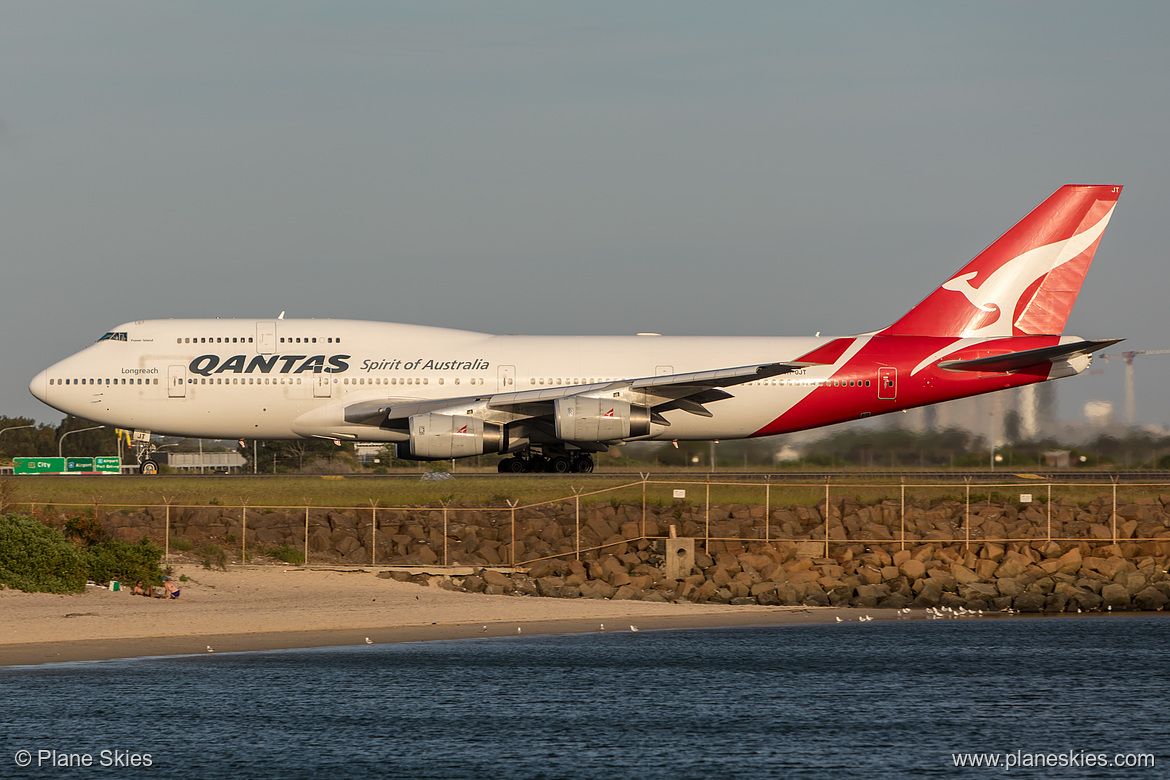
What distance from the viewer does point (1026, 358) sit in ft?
110

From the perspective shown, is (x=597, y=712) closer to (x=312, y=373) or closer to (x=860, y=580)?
(x=860, y=580)

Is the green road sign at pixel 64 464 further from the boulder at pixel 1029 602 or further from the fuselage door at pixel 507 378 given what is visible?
the boulder at pixel 1029 602

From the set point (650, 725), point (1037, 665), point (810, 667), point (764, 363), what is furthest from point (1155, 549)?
point (650, 725)

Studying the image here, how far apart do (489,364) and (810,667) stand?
18027 mm

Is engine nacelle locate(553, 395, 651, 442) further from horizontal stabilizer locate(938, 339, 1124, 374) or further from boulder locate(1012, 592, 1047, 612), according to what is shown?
boulder locate(1012, 592, 1047, 612)

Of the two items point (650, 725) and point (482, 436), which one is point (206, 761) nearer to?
point (650, 725)

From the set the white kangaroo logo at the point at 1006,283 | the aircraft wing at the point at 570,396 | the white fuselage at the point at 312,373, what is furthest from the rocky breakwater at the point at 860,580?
the white kangaroo logo at the point at 1006,283

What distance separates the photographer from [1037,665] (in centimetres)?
1772

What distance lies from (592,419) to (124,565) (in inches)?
513

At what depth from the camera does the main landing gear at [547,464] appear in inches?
1344

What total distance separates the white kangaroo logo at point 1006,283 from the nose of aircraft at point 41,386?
77.7 feet

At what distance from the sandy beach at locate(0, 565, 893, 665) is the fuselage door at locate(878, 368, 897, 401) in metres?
12.6

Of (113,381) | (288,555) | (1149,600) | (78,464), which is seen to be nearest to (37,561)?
(288,555)

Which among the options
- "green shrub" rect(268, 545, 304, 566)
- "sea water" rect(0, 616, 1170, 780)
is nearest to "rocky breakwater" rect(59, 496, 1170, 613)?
"green shrub" rect(268, 545, 304, 566)
